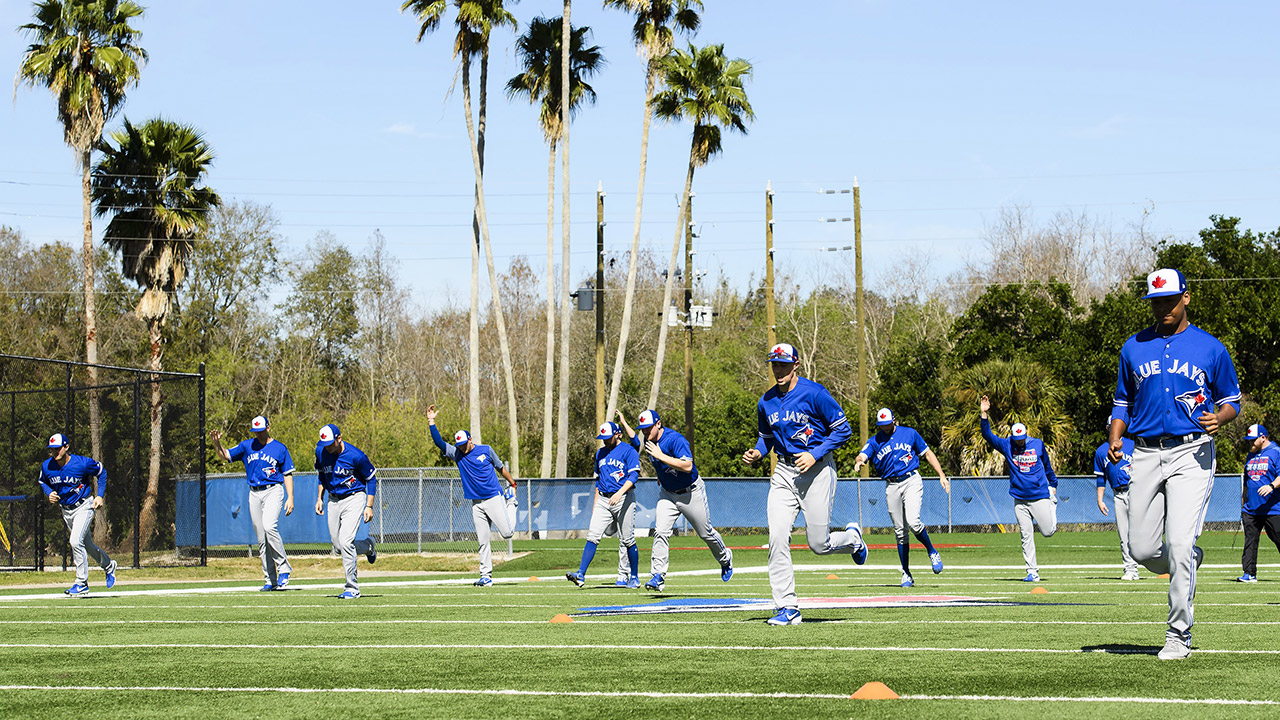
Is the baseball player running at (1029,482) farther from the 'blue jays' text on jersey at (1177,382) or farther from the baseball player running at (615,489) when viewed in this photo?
the 'blue jays' text on jersey at (1177,382)

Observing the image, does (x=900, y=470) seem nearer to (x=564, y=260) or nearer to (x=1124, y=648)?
(x=1124, y=648)

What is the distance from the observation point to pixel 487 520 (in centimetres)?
1897

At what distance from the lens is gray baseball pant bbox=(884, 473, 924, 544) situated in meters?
16.8

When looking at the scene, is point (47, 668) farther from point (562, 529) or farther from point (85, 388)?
point (562, 529)

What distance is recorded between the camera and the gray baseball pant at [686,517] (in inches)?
610

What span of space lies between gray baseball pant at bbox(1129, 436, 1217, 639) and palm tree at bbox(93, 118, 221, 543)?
36344mm

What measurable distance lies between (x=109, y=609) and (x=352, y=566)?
276 centimetres

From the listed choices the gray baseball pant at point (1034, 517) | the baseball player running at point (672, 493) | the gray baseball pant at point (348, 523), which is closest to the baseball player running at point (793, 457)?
the baseball player running at point (672, 493)

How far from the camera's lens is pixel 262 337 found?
58.2 metres

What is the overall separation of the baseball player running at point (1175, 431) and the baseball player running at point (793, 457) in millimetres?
2855

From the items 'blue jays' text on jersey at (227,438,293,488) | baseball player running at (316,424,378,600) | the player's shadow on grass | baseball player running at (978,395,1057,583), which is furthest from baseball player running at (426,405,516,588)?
the player's shadow on grass

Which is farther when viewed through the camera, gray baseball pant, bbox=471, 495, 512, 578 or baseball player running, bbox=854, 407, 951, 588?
gray baseball pant, bbox=471, 495, 512, 578

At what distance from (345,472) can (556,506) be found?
17042mm

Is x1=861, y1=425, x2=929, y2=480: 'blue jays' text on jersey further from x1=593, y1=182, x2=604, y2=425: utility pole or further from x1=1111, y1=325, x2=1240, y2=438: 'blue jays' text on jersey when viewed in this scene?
x1=593, y1=182, x2=604, y2=425: utility pole
